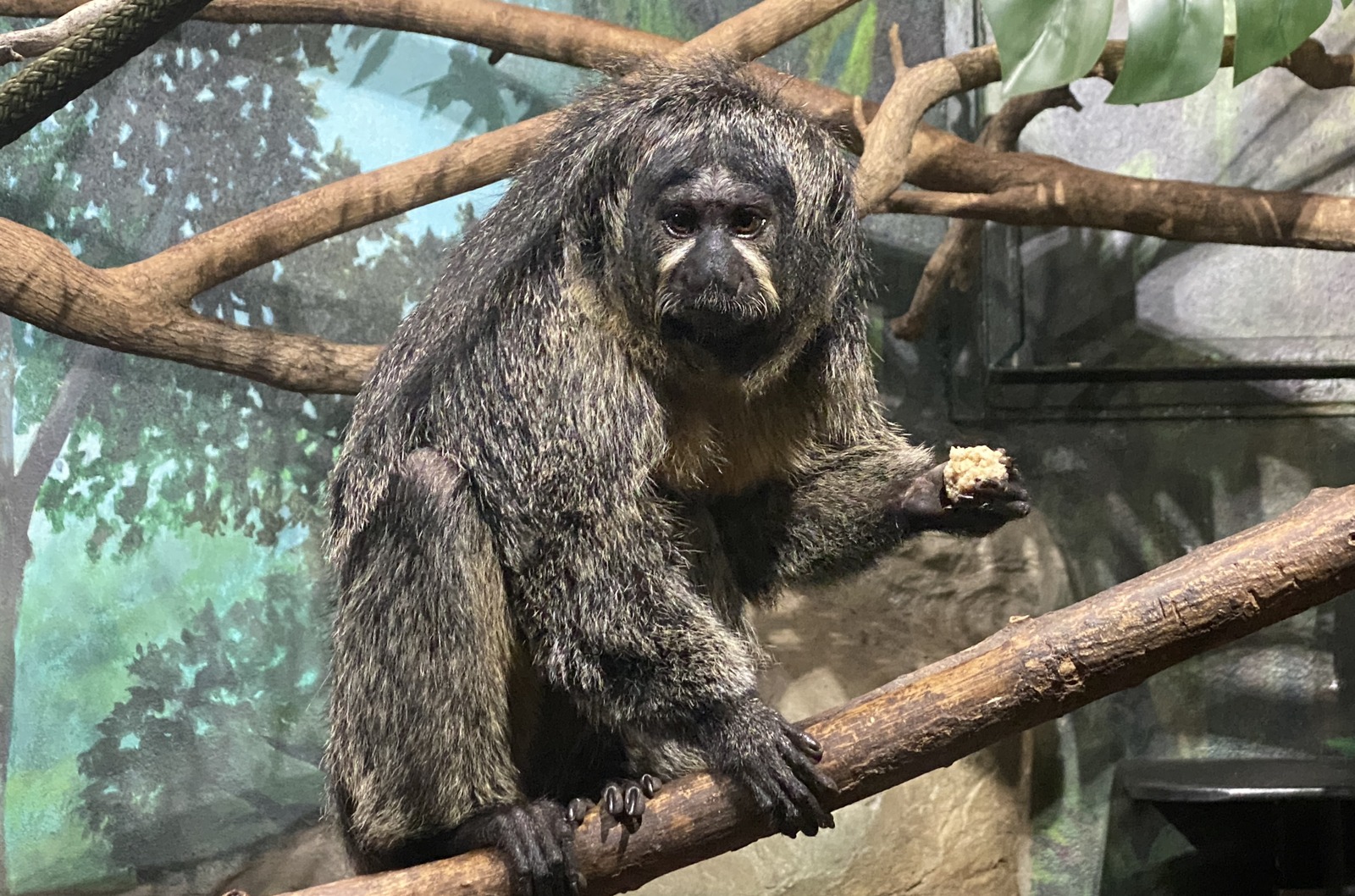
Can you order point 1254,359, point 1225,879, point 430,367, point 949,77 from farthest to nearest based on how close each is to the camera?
point 1254,359, point 1225,879, point 949,77, point 430,367

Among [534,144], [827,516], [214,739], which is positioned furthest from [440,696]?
[214,739]

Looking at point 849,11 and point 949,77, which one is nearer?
point 949,77

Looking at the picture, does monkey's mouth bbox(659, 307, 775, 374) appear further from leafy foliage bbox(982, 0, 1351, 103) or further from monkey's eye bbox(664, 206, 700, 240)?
leafy foliage bbox(982, 0, 1351, 103)

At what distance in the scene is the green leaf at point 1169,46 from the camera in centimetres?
254

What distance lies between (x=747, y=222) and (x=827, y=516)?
92cm

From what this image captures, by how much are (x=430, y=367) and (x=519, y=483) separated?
0.48m

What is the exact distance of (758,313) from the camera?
2789 millimetres

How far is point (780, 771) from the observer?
2473mm

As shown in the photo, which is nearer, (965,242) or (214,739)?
(214,739)

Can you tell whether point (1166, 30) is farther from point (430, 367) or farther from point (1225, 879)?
point (1225, 879)

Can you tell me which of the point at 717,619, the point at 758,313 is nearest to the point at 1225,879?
the point at 717,619

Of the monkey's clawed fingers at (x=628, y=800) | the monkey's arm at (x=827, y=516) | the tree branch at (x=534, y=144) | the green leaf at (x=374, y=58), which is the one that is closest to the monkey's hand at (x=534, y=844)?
the monkey's clawed fingers at (x=628, y=800)

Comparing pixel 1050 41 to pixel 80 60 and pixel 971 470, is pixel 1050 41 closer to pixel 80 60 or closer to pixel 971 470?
pixel 971 470

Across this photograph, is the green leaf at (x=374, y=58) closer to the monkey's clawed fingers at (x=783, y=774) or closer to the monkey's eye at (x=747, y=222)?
the monkey's eye at (x=747, y=222)
